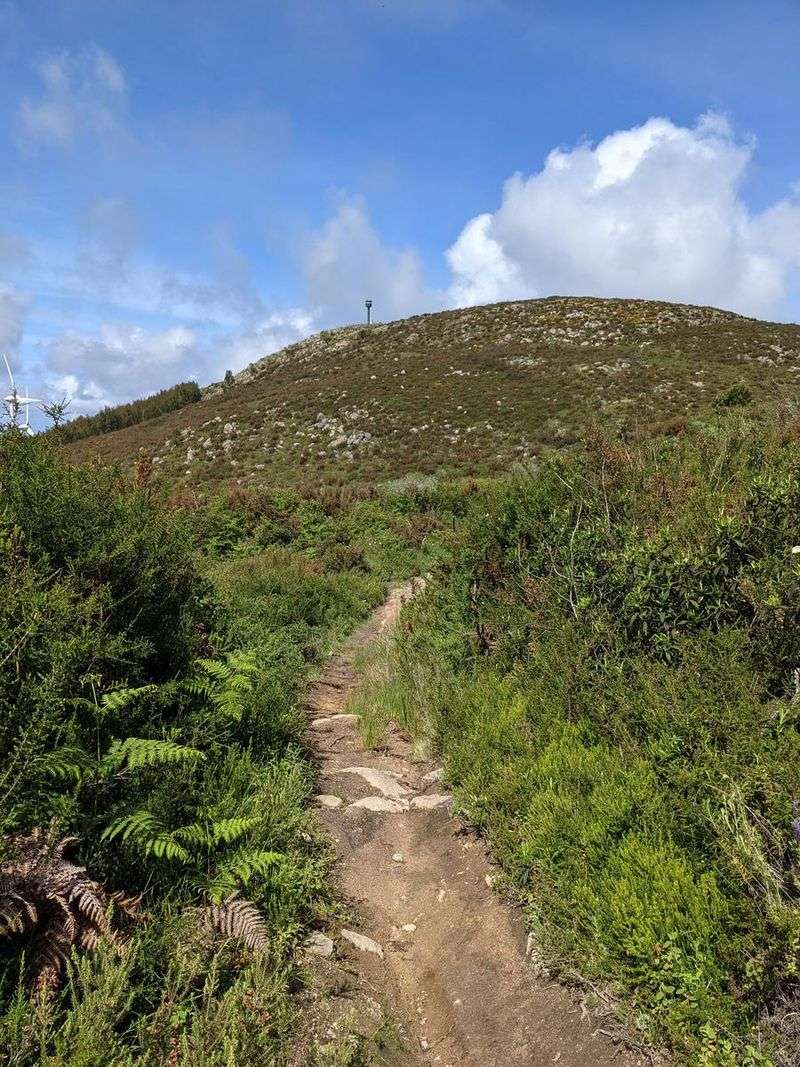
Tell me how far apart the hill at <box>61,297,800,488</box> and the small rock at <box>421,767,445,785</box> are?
612 inches

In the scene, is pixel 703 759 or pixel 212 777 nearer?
pixel 703 759

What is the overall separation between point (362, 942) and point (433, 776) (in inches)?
69.0

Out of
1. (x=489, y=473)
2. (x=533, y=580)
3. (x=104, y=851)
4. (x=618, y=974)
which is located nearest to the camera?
(x=618, y=974)

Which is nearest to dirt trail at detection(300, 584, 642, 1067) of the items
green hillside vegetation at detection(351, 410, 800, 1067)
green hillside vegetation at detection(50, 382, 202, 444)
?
green hillside vegetation at detection(351, 410, 800, 1067)

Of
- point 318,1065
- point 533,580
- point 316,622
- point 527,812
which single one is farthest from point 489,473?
point 318,1065

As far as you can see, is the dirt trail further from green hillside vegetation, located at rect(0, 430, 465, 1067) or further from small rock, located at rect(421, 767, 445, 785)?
green hillside vegetation, located at rect(0, 430, 465, 1067)

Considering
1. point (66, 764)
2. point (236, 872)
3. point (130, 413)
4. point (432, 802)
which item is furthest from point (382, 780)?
point (130, 413)

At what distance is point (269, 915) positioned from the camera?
314 cm

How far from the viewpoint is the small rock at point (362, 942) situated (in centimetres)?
329

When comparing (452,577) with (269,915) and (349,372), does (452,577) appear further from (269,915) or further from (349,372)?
(349,372)

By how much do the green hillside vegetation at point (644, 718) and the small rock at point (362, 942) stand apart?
78 centimetres

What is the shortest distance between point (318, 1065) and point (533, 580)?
→ 3937 millimetres

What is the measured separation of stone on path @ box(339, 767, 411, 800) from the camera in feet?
16.0

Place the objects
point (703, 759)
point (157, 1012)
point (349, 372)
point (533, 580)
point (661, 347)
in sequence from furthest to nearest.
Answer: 1. point (349, 372)
2. point (661, 347)
3. point (533, 580)
4. point (703, 759)
5. point (157, 1012)
